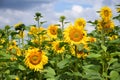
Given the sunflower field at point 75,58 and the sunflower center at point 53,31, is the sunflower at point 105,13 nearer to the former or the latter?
the sunflower field at point 75,58

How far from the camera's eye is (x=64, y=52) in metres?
7.32

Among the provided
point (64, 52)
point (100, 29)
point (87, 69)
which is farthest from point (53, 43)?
point (87, 69)

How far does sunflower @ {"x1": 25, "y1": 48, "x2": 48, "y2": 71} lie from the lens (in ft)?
19.5

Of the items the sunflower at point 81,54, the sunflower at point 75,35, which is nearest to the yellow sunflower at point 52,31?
the sunflower at point 81,54

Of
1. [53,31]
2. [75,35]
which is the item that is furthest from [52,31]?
[75,35]

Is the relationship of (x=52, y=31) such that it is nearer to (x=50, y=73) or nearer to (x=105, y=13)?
(x=105, y=13)

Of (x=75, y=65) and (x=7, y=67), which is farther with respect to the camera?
(x=7, y=67)

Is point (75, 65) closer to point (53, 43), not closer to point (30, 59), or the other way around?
point (30, 59)

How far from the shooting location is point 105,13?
761 cm

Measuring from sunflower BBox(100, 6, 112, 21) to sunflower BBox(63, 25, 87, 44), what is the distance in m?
1.91

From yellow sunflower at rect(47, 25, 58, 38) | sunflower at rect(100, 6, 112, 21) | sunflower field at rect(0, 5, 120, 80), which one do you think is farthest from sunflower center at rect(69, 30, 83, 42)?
yellow sunflower at rect(47, 25, 58, 38)

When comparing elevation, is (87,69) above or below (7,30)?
below

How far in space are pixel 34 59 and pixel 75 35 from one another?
0.88 meters

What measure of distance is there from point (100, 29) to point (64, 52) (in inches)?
32.6
